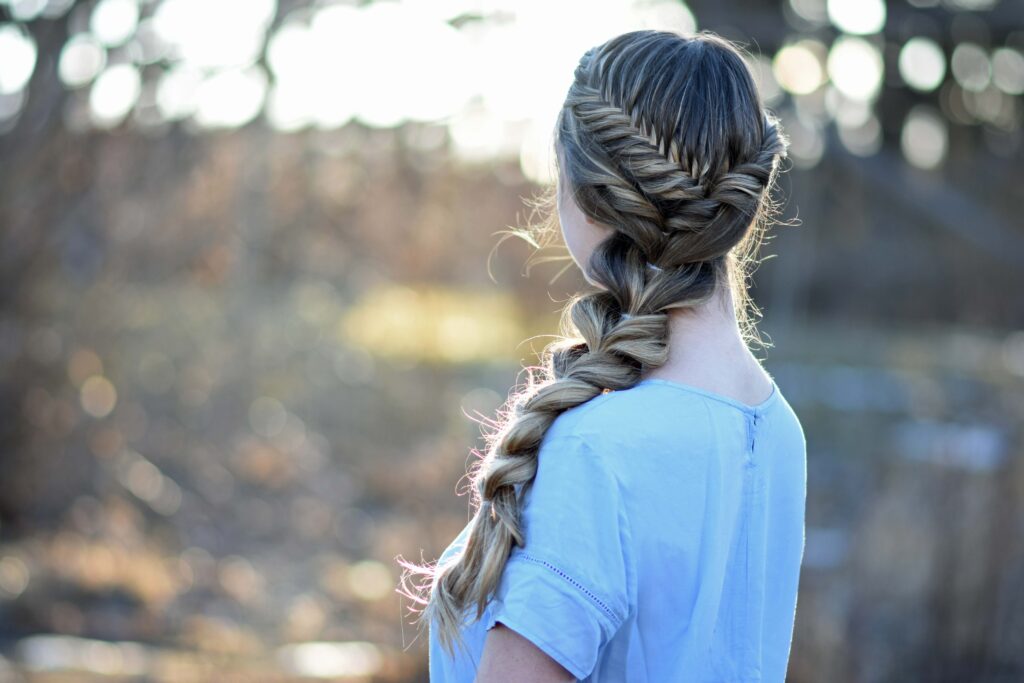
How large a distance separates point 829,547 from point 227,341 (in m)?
6.56

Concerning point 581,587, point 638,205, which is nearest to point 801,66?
point 638,205

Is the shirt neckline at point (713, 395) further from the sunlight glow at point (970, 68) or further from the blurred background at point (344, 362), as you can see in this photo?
the sunlight glow at point (970, 68)

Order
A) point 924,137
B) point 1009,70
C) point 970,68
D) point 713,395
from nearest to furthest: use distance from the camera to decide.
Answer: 1. point 713,395
2. point 1009,70
3. point 970,68
4. point 924,137

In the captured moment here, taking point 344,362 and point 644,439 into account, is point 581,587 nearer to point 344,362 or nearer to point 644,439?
point 644,439

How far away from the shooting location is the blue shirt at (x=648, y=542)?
1.35m

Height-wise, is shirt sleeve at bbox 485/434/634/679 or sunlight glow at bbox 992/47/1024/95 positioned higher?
shirt sleeve at bbox 485/434/634/679

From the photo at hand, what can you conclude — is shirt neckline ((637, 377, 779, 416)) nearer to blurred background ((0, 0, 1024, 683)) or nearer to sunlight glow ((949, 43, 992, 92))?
blurred background ((0, 0, 1024, 683))

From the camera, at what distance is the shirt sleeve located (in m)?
1.35

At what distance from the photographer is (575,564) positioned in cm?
135

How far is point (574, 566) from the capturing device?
135cm

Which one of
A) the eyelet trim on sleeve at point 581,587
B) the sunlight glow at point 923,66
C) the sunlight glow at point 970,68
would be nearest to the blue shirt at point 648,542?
the eyelet trim on sleeve at point 581,587

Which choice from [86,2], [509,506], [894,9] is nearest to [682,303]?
[509,506]

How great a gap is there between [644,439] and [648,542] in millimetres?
129

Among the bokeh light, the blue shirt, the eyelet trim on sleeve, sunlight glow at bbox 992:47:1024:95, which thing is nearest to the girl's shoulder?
the blue shirt
